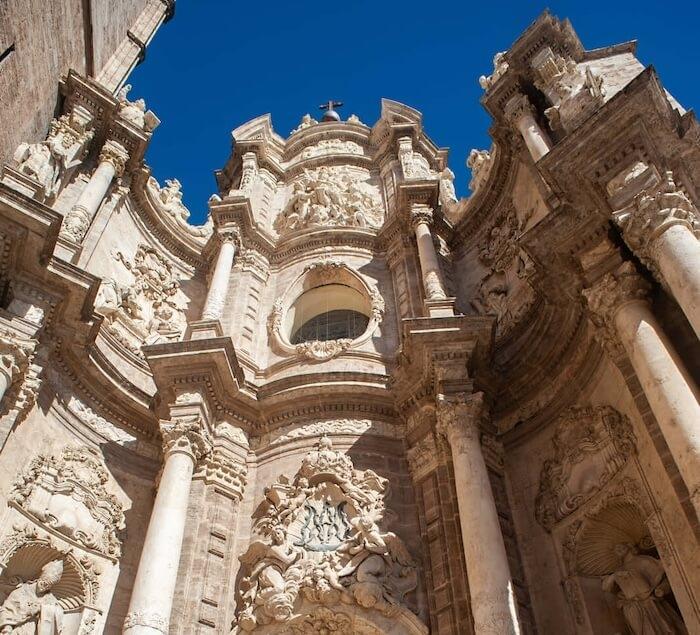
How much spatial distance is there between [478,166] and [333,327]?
18.3 feet

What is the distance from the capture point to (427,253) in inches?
584

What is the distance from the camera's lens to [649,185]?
8.96 metres

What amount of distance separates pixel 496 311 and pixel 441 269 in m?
1.94

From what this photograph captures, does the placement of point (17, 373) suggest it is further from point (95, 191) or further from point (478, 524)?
point (478, 524)

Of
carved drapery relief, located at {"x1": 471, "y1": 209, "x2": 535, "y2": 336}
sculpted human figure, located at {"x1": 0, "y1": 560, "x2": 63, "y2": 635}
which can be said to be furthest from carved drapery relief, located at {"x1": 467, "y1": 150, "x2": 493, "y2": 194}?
sculpted human figure, located at {"x1": 0, "y1": 560, "x2": 63, "y2": 635}

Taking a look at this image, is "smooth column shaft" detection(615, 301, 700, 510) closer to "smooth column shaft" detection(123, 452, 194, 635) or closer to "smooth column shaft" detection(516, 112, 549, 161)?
"smooth column shaft" detection(516, 112, 549, 161)

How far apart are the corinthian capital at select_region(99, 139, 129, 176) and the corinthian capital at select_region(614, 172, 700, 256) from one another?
1080 cm

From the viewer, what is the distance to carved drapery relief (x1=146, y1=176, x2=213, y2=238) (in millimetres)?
17266

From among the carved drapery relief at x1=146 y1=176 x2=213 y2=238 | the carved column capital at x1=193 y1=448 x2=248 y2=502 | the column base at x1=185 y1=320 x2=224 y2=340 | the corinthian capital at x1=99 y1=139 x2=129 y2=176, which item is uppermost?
the carved drapery relief at x1=146 y1=176 x2=213 y2=238

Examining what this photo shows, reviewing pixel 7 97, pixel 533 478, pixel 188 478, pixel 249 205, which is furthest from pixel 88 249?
pixel 533 478

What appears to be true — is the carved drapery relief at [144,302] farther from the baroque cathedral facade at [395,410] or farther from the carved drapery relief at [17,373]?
the carved drapery relief at [17,373]

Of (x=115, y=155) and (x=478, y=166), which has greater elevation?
(x=478, y=166)

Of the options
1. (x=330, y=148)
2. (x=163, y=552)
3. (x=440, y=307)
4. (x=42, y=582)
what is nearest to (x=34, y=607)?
(x=42, y=582)

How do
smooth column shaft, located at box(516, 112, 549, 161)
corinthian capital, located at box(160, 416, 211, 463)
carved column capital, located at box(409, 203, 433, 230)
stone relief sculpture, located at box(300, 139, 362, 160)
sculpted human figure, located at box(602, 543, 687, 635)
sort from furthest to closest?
stone relief sculpture, located at box(300, 139, 362, 160), carved column capital, located at box(409, 203, 433, 230), smooth column shaft, located at box(516, 112, 549, 161), corinthian capital, located at box(160, 416, 211, 463), sculpted human figure, located at box(602, 543, 687, 635)
